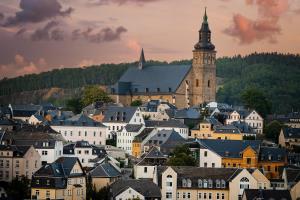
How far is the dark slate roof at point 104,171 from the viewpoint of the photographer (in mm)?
93938

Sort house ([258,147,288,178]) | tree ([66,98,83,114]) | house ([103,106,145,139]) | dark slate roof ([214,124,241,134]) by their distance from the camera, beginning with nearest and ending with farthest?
house ([258,147,288,178]), dark slate roof ([214,124,241,134]), house ([103,106,145,139]), tree ([66,98,83,114])

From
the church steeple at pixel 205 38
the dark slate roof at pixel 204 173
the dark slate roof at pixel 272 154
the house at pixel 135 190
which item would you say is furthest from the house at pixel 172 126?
the church steeple at pixel 205 38

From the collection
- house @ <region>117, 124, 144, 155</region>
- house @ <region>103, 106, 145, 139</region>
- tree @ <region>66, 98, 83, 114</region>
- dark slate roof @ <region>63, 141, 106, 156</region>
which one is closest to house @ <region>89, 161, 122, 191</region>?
dark slate roof @ <region>63, 141, 106, 156</region>

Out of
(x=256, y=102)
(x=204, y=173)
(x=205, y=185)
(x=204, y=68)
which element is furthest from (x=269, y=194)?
(x=204, y=68)

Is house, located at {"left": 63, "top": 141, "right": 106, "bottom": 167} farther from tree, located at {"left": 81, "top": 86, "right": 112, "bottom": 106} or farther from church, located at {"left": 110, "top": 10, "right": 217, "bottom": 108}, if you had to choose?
church, located at {"left": 110, "top": 10, "right": 217, "bottom": 108}

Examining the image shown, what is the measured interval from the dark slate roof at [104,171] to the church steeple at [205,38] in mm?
64025

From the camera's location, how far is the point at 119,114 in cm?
12575

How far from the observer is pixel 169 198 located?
90.3 metres

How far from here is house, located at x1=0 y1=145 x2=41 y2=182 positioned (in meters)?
96.0

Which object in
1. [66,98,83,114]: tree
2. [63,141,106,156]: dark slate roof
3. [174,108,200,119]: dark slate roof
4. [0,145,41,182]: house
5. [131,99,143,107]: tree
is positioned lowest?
[0,145,41,182]: house

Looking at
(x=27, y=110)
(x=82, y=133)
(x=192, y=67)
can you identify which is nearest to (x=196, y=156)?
(x=82, y=133)

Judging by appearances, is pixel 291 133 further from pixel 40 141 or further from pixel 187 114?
pixel 40 141

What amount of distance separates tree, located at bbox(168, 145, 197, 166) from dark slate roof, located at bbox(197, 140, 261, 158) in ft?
7.72

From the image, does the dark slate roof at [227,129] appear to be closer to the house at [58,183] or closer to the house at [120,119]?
the house at [120,119]
